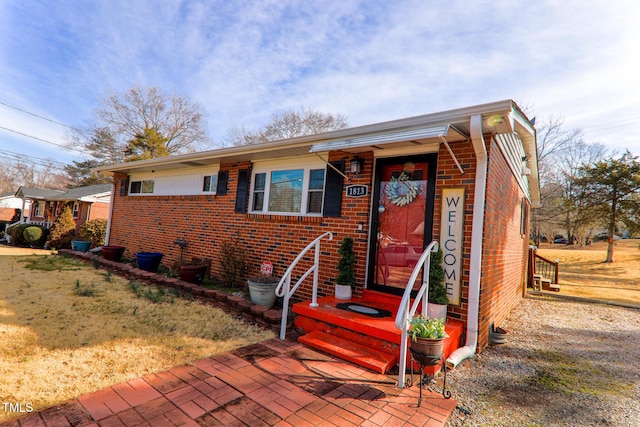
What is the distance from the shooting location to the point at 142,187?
9.16 meters

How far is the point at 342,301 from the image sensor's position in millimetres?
4367

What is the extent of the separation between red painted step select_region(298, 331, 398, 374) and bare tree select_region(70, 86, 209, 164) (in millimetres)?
23760

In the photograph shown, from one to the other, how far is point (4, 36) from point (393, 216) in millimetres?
16271

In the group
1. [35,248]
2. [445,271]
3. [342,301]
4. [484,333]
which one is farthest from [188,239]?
[35,248]

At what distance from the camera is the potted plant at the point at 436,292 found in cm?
359

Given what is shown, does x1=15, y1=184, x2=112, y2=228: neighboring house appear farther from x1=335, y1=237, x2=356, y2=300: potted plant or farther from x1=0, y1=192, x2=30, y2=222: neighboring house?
x1=335, y1=237, x2=356, y2=300: potted plant

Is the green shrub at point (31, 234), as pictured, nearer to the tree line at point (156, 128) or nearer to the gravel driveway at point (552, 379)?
the tree line at point (156, 128)

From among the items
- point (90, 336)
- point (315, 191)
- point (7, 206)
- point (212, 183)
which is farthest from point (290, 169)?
point (7, 206)

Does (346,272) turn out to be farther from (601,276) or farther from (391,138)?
(601,276)

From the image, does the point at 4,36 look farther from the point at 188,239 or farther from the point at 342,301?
the point at 342,301

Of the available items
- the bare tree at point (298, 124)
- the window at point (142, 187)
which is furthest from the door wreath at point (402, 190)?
the bare tree at point (298, 124)

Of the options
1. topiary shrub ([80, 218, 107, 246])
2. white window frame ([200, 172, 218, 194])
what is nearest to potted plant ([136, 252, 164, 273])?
white window frame ([200, 172, 218, 194])

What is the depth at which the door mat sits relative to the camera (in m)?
3.77

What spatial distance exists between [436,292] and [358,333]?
1.03 metres
